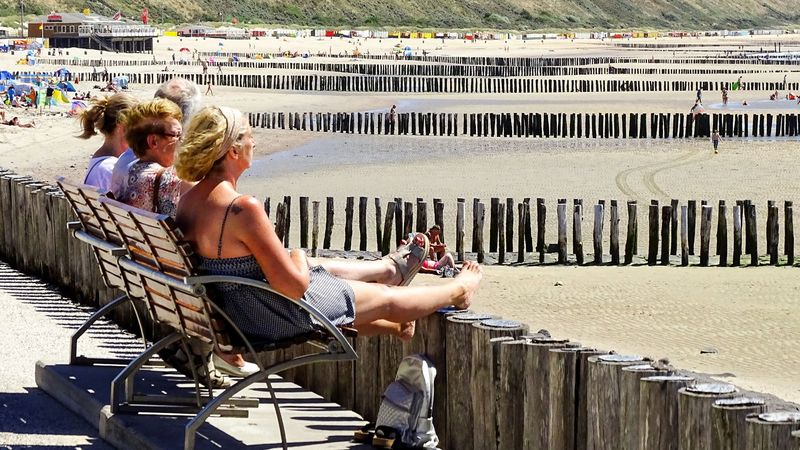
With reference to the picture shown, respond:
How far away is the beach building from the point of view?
98.3 m

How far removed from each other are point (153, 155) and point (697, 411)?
321 cm

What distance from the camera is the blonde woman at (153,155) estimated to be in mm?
6367

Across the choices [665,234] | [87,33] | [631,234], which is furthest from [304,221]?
[87,33]

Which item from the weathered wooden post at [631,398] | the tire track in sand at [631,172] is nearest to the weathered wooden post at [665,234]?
the tire track in sand at [631,172]

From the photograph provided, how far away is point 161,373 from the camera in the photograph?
23.2 feet

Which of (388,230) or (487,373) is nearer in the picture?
(487,373)

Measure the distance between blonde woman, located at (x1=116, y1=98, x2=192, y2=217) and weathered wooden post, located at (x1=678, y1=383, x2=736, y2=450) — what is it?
2.89 m

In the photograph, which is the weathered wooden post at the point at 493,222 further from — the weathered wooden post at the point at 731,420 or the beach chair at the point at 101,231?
the weathered wooden post at the point at 731,420

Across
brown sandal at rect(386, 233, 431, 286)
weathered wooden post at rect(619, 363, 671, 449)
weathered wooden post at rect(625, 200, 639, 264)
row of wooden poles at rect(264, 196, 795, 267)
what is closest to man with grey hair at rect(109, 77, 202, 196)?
brown sandal at rect(386, 233, 431, 286)

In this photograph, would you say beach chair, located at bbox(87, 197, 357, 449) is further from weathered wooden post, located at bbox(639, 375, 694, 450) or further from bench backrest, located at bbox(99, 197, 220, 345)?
weathered wooden post, located at bbox(639, 375, 694, 450)

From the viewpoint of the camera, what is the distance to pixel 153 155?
6.48 meters

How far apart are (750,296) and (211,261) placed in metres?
11.0

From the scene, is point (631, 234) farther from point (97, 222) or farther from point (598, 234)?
point (97, 222)

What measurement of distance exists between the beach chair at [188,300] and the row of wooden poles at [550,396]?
48 cm
